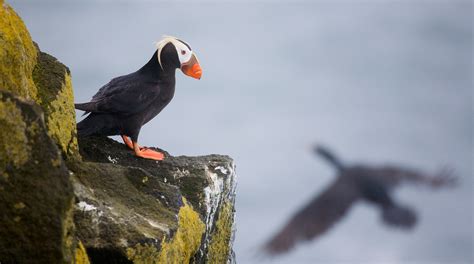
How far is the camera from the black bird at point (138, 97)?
7.73m

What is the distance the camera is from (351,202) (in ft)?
35.0

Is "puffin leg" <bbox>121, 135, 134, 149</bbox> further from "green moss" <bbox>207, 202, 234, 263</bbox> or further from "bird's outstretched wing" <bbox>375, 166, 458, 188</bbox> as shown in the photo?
"bird's outstretched wing" <bbox>375, 166, 458, 188</bbox>

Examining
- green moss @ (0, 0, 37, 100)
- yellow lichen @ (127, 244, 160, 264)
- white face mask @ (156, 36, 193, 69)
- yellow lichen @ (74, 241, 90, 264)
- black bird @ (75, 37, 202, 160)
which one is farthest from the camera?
white face mask @ (156, 36, 193, 69)

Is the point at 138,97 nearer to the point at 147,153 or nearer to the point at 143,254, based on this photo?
the point at 147,153

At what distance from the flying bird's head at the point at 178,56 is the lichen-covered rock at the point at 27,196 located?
4023mm

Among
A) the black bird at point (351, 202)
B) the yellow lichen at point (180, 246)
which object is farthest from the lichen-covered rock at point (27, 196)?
the black bird at point (351, 202)

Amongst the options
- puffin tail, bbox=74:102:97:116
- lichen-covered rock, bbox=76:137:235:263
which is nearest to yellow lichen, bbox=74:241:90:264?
lichen-covered rock, bbox=76:137:235:263

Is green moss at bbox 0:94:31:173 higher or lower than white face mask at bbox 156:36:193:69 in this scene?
lower

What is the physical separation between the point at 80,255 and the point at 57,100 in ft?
4.96

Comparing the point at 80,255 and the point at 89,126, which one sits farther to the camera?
the point at 89,126

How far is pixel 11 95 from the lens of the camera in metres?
4.65

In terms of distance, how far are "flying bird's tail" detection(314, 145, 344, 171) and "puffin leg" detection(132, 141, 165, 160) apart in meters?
3.92

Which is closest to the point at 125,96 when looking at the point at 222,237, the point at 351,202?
the point at 222,237

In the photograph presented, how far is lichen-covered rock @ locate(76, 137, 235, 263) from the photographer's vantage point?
535 cm
